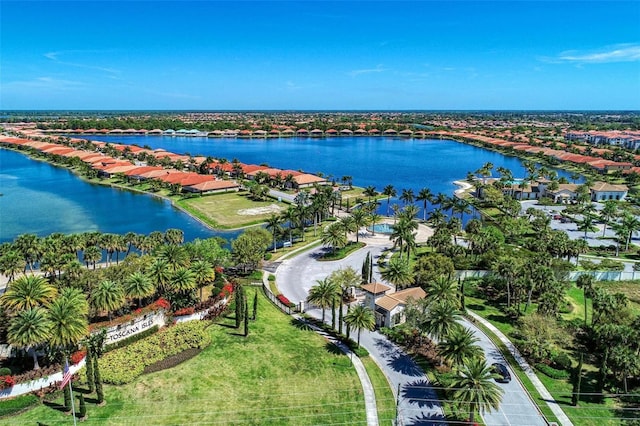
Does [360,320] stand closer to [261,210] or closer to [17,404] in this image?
[17,404]

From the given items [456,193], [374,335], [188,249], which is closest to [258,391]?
[374,335]

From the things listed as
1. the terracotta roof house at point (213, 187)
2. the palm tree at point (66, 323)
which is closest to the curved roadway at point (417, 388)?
the palm tree at point (66, 323)

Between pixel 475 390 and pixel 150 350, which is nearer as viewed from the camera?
pixel 475 390

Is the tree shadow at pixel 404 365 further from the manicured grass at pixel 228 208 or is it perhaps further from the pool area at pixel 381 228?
the manicured grass at pixel 228 208

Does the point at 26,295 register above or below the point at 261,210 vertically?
above

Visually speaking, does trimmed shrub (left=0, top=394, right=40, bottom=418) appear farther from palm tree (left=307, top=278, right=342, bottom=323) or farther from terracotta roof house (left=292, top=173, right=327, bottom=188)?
terracotta roof house (left=292, top=173, right=327, bottom=188)

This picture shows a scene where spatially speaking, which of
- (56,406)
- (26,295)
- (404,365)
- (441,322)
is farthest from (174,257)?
(441,322)
